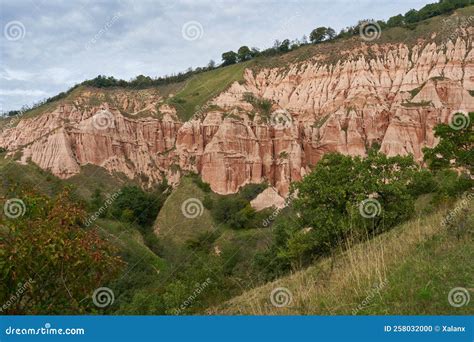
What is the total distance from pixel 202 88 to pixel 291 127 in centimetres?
2291

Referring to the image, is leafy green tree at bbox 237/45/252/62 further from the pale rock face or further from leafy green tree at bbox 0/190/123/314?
leafy green tree at bbox 0/190/123/314

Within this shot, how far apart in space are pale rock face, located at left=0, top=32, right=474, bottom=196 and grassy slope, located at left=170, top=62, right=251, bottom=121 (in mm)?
2807

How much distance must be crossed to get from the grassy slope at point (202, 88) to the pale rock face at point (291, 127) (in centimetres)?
281

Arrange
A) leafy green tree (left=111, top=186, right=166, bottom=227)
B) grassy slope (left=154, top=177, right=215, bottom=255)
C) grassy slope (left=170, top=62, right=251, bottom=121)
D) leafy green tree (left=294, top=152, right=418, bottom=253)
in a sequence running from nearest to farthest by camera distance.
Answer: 1. leafy green tree (left=294, top=152, right=418, bottom=253)
2. grassy slope (left=154, top=177, right=215, bottom=255)
3. leafy green tree (left=111, top=186, right=166, bottom=227)
4. grassy slope (left=170, top=62, right=251, bottom=121)

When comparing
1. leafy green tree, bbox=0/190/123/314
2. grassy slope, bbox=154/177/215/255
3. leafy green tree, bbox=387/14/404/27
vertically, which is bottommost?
grassy slope, bbox=154/177/215/255

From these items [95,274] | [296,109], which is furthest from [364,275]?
[296,109]

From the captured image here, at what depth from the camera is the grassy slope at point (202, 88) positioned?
74812mm

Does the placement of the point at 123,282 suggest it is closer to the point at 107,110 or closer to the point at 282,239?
the point at 282,239

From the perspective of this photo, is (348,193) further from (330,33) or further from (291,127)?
(330,33)

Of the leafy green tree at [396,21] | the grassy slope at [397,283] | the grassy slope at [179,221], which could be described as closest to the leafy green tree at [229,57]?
the leafy green tree at [396,21]

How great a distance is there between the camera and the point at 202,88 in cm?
8094

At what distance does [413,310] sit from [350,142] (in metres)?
59.0

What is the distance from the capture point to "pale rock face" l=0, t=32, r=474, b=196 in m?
59.0

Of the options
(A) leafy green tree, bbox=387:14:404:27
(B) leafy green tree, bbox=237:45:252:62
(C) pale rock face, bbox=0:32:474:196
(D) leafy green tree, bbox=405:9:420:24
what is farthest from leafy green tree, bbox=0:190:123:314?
(B) leafy green tree, bbox=237:45:252:62
